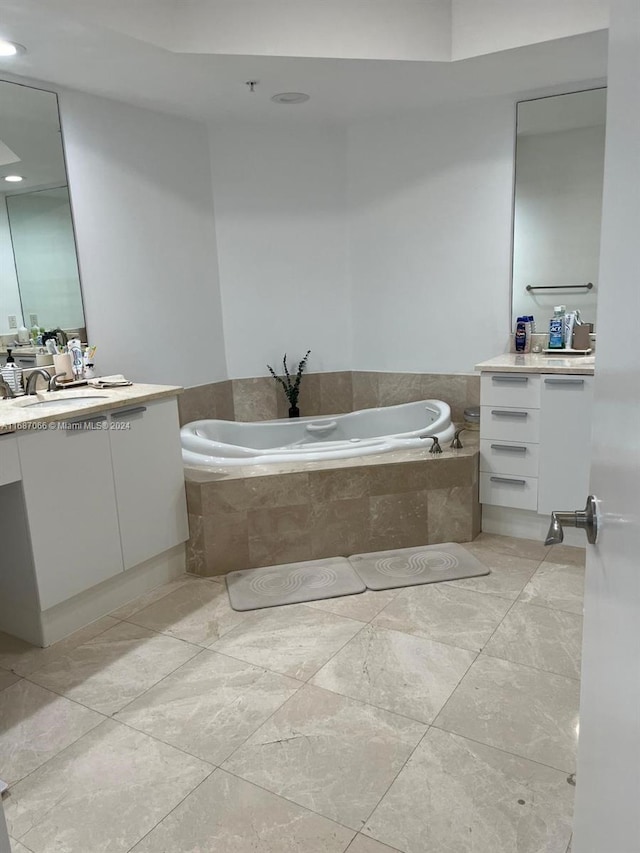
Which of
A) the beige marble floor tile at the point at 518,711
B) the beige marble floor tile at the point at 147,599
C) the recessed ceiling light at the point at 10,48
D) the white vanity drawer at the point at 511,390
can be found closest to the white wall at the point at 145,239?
the recessed ceiling light at the point at 10,48

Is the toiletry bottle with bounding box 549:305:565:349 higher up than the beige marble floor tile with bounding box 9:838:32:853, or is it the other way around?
the toiletry bottle with bounding box 549:305:565:349

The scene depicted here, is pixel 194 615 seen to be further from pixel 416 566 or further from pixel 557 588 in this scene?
pixel 557 588

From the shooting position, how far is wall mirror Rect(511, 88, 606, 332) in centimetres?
322

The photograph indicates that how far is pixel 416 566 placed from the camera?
2.86m


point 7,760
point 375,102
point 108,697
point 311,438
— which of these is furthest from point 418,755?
point 375,102

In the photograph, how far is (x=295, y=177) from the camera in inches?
152

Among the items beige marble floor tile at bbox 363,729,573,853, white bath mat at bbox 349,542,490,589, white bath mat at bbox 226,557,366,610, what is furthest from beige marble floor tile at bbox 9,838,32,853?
white bath mat at bbox 349,542,490,589

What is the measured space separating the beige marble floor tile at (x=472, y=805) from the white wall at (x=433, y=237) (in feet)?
8.14

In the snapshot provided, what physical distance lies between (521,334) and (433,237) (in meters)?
0.81

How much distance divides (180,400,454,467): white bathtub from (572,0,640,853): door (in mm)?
2235

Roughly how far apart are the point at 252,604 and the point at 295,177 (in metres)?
2.65

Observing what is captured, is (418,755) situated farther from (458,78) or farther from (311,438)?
(458,78)

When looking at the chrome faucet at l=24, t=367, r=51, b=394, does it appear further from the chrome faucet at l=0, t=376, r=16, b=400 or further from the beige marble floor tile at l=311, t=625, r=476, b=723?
the beige marble floor tile at l=311, t=625, r=476, b=723

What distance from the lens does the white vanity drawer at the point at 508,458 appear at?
9.94ft
